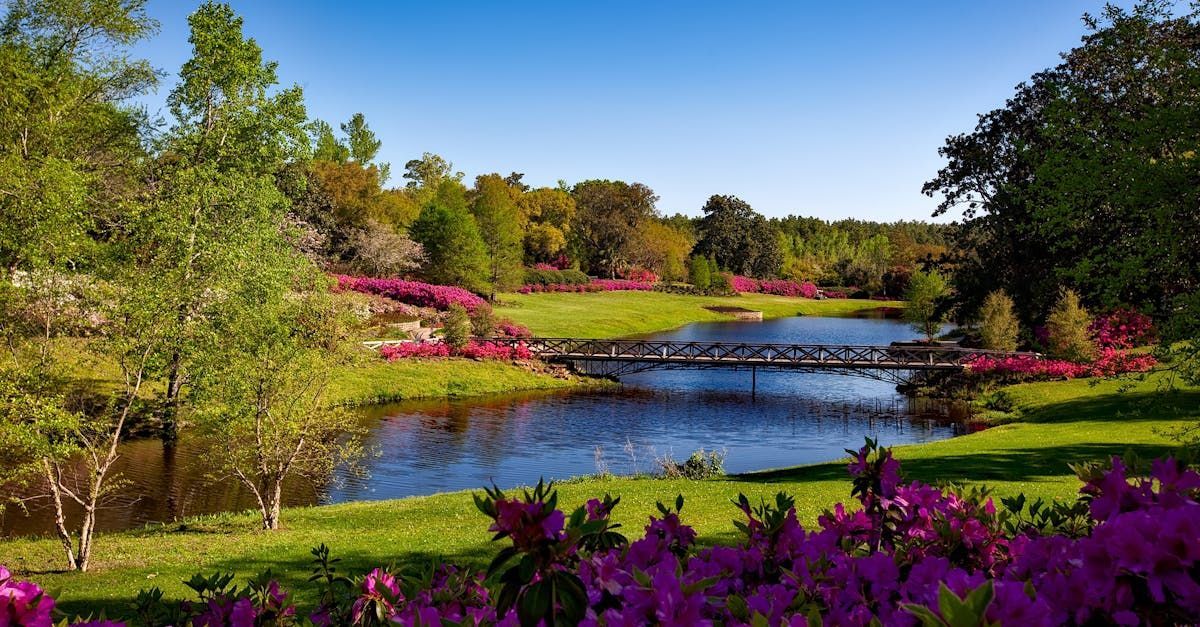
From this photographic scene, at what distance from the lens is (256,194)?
79.3ft

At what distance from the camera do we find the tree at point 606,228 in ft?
330

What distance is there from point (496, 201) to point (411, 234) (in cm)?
996

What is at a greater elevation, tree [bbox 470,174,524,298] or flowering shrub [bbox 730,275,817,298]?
tree [bbox 470,174,524,298]

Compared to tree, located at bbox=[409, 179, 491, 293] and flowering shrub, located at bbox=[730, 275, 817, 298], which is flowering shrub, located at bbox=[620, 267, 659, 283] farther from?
tree, located at bbox=[409, 179, 491, 293]

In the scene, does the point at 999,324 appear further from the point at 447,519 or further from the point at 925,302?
the point at 447,519

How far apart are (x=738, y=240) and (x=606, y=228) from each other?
26.6 metres

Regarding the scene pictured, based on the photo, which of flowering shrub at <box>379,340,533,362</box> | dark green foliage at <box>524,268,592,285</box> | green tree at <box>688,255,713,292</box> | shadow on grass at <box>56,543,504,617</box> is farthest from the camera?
green tree at <box>688,255,713,292</box>

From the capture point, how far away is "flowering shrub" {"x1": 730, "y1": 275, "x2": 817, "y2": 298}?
10725cm

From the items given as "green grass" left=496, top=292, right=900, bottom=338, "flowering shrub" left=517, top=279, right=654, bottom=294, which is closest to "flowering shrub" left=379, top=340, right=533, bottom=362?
"green grass" left=496, top=292, right=900, bottom=338

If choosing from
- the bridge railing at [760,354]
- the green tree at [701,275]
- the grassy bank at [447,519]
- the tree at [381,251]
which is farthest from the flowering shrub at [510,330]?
the green tree at [701,275]

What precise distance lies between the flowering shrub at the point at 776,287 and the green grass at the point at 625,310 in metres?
4.50

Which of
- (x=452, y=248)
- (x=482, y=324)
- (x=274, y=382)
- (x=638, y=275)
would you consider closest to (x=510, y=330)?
(x=482, y=324)

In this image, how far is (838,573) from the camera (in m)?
2.94

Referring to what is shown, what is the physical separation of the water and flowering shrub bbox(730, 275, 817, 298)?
64539 mm
